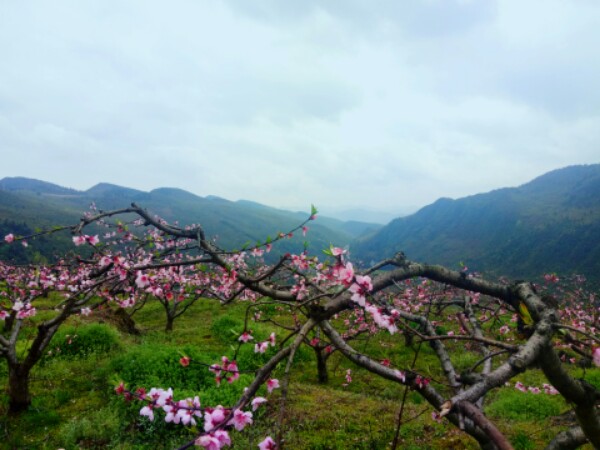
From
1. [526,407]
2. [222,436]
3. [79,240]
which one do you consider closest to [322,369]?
[526,407]

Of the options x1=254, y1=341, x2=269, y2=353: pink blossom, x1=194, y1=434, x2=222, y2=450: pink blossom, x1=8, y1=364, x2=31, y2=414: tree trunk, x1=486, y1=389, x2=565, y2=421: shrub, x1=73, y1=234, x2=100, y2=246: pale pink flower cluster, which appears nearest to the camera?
x1=194, y1=434, x2=222, y2=450: pink blossom

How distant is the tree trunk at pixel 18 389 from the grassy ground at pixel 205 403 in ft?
0.73

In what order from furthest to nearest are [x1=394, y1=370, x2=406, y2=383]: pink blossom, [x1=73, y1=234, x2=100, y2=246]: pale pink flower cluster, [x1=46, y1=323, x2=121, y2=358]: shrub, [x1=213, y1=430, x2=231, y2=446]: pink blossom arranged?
[x1=46, y1=323, x2=121, y2=358]: shrub, [x1=73, y1=234, x2=100, y2=246]: pale pink flower cluster, [x1=394, y1=370, x2=406, y2=383]: pink blossom, [x1=213, y1=430, x2=231, y2=446]: pink blossom

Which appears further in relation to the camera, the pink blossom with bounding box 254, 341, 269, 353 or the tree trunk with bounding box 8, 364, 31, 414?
the tree trunk with bounding box 8, 364, 31, 414

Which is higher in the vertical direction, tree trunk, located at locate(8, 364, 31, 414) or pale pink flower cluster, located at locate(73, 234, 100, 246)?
pale pink flower cluster, located at locate(73, 234, 100, 246)

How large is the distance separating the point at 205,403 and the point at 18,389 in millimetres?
4297

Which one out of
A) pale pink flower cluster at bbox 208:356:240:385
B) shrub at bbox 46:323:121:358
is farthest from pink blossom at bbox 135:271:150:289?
shrub at bbox 46:323:121:358

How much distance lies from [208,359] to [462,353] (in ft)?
41.2

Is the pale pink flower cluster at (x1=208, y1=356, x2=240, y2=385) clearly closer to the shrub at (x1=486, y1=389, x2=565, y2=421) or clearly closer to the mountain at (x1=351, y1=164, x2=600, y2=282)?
the shrub at (x1=486, y1=389, x2=565, y2=421)

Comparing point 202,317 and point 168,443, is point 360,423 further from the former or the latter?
point 202,317

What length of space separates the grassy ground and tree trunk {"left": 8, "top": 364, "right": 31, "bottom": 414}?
0.73 feet

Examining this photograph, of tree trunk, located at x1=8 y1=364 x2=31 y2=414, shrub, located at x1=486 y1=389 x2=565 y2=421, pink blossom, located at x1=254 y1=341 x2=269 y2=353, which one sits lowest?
shrub, located at x1=486 y1=389 x2=565 y2=421

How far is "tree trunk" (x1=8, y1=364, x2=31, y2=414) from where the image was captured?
7984mm

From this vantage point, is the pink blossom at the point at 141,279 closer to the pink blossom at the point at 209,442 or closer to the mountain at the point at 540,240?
the pink blossom at the point at 209,442
